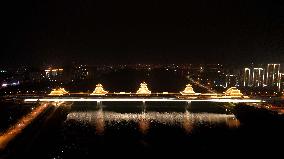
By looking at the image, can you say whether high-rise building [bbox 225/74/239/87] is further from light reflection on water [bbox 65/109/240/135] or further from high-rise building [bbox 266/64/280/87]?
light reflection on water [bbox 65/109/240/135]

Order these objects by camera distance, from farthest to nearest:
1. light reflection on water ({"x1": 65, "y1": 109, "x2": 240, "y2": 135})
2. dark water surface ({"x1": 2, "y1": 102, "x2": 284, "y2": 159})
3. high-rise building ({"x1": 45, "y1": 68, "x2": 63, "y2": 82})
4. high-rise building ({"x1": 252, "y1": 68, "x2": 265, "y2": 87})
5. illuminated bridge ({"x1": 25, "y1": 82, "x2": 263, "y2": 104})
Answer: high-rise building ({"x1": 45, "y1": 68, "x2": 63, "y2": 82}), high-rise building ({"x1": 252, "y1": 68, "x2": 265, "y2": 87}), illuminated bridge ({"x1": 25, "y1": 82, "x2": 263, "y2": 104}), light reflection on water ({"x1": 65, "y1": 109, "x2": 240, "y2": 135}), dark water surface ({"x1": 2, "y1": 102, "x2": 284, "y2": 159})

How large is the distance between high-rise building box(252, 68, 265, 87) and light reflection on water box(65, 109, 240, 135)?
118ft

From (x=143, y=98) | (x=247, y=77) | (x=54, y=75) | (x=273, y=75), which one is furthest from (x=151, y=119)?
(x=54, y=75)

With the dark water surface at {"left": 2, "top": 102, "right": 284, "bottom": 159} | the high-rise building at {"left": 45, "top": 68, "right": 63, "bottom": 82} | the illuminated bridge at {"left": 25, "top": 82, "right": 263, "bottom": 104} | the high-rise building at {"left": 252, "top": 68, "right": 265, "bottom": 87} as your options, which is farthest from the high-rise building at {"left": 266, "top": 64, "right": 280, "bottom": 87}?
the high-rise building at {"left": 45, "top": 68, "right": 63, "bottom": 82}

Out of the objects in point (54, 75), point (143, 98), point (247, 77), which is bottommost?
point (143, 98)

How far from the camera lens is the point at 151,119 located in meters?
35.6

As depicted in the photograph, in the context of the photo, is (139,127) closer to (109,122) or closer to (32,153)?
(109,122)

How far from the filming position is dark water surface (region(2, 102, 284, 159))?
2481 centimetres

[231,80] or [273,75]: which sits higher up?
[273,75]

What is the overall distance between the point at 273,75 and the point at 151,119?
45.7 meters

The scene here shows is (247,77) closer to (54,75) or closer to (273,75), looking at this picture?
(273,75)

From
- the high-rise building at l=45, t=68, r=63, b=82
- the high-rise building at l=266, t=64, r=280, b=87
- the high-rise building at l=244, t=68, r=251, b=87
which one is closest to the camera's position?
the high-rise building at l=266, t=64, r=280, b=87

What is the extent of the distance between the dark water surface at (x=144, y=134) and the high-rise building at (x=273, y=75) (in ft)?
109

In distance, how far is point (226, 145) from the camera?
26484mm
